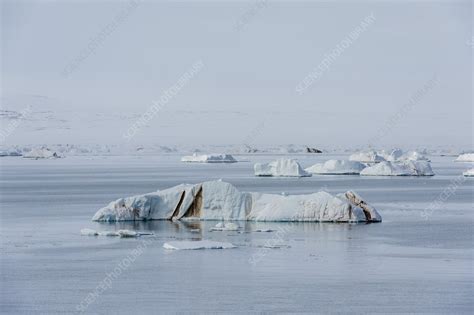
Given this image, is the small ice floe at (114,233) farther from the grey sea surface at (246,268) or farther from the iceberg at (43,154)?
the iceberg at (43,154)

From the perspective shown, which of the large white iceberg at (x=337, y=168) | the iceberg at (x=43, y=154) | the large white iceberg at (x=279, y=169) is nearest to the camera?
the large white iceberg at (x=279, y=169)

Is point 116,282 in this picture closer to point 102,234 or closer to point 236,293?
point 236,293

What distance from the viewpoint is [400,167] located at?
56625 mm

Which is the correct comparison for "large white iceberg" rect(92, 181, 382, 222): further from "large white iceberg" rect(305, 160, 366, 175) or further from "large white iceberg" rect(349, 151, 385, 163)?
"large white iceberg" rect(349, 151, 385, 163)

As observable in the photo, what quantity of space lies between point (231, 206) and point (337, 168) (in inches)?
1481

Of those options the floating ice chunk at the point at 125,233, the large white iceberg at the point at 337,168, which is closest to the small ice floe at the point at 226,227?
the floating ice chunk at the point at 125,233

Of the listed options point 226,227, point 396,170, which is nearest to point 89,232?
point 226,227

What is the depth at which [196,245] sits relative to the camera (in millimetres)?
18125

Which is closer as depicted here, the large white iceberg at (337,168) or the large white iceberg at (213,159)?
the large white iceberg at (337,168)

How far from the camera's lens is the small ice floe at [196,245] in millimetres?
17984

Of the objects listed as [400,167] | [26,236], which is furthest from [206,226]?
[400,167]

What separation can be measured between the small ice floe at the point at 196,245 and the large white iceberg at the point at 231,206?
4206 mm

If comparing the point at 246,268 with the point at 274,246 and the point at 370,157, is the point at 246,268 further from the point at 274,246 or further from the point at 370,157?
the point at 370,157

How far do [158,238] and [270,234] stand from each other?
2.36 meters
